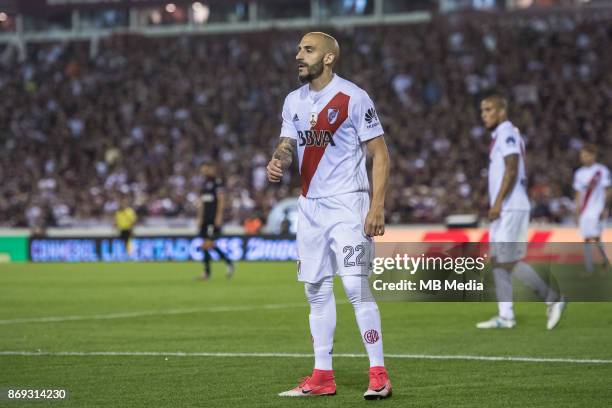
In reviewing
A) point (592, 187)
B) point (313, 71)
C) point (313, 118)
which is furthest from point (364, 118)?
point (592, 187)

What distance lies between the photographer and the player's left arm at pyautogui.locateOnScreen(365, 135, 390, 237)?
755 cm

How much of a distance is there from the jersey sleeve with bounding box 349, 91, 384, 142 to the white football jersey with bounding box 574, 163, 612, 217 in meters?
13.3

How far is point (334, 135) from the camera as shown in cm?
791

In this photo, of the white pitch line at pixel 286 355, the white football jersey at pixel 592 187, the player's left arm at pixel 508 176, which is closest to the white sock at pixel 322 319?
the white pitch line at pixel 286 355

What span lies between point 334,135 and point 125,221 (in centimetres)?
2409

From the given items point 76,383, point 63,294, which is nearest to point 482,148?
point 63,294

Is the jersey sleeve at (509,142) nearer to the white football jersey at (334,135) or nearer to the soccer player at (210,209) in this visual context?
the white football jersey at (334,135)

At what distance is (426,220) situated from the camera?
30625 mm

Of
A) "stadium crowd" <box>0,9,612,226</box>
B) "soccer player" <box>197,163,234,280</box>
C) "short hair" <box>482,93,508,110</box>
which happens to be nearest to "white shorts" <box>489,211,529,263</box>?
"short hair" <box>482,93,508,110</box>

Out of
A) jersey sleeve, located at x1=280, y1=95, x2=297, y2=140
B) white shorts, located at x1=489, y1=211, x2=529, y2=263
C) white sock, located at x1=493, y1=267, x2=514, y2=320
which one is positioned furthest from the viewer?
white shorts, located at x1=489, y1=211, x2=529, y2=263

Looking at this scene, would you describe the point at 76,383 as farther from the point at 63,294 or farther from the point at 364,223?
the point at 63,294

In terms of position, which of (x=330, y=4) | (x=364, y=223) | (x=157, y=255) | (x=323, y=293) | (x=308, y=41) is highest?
(x=330, y=4)

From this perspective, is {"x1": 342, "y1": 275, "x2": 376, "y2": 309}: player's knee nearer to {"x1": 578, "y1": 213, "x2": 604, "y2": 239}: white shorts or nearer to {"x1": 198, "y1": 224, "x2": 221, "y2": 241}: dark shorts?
{"x1": 578, "y1": 213, "x2": 604, "y2": 239}: white shorts

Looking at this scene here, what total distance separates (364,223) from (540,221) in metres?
21.6
